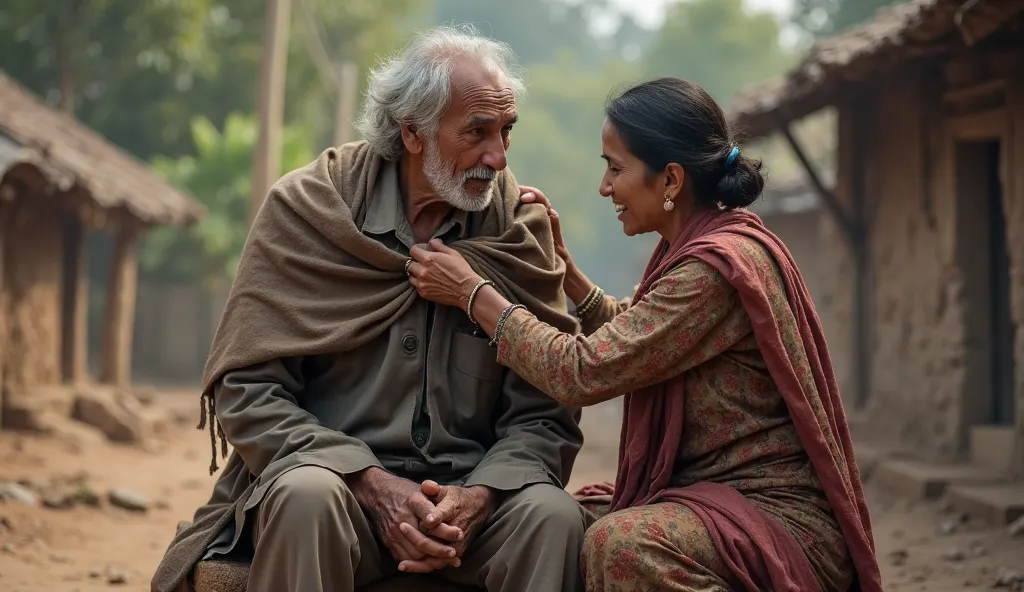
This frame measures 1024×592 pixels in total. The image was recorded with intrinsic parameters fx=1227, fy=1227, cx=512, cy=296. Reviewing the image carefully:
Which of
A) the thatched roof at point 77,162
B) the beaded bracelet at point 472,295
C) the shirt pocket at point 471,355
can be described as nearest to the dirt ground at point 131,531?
the thatched roof at point 77,162

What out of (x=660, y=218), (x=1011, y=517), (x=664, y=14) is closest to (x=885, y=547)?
(x=1011, y=517)

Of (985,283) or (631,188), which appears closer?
(631,188)

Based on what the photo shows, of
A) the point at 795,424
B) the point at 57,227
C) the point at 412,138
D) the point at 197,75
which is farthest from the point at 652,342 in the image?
the point at 197,75

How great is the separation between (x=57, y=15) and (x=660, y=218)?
18817mm

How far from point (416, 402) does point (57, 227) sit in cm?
1143

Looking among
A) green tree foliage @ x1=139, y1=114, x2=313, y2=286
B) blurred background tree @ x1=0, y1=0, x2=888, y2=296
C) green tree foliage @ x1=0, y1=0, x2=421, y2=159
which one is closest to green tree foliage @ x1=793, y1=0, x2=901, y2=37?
blurred background tree @ x1=0, y1=0, x2=888, y2=296

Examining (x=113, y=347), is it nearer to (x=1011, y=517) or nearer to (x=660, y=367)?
(x=1011, y=517)

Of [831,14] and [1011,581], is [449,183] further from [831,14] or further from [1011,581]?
[831,14]

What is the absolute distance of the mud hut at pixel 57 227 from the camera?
12.2 m

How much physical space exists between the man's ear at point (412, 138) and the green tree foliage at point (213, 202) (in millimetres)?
17735

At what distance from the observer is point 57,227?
14188mm

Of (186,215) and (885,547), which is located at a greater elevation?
(186,215)

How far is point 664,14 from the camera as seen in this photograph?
201 feet

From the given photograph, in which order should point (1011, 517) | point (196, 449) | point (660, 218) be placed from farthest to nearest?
point (196, 449) < point (1011, 517) < point (660, 218)
